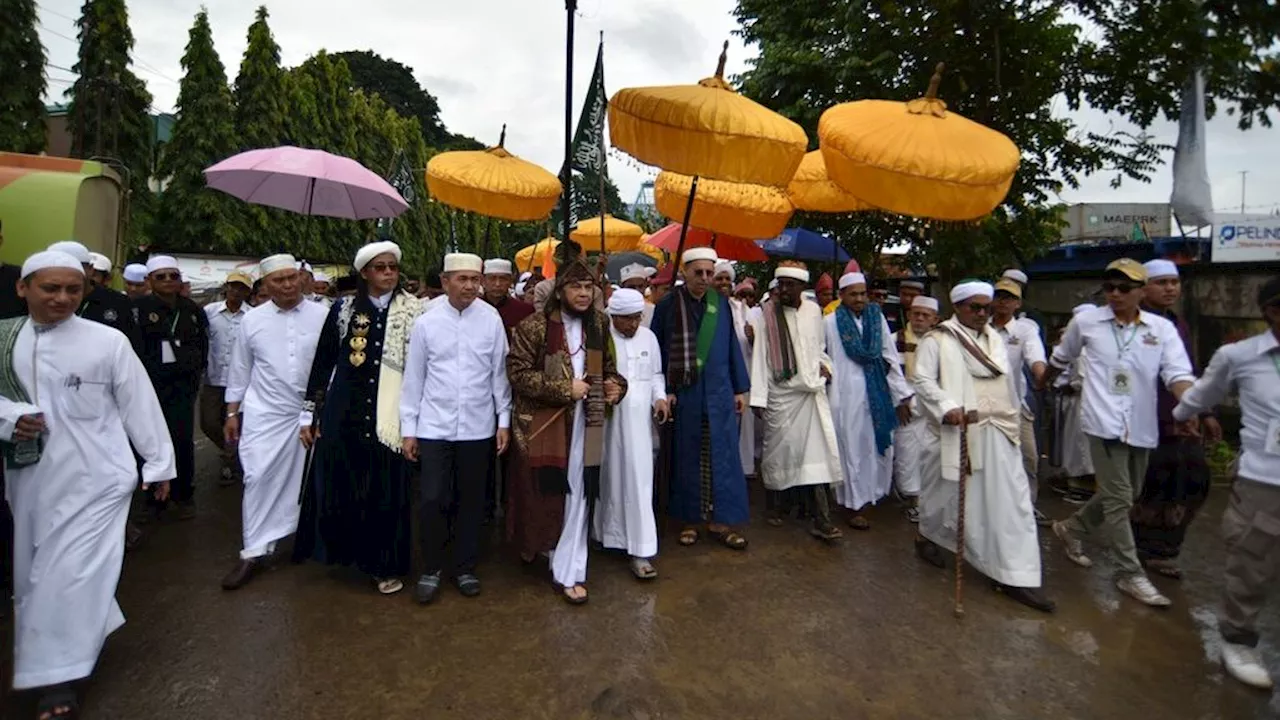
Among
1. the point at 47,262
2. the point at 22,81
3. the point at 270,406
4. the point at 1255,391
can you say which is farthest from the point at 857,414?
the point at 22,81

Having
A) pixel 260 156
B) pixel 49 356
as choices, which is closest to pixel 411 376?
pixel 49 356

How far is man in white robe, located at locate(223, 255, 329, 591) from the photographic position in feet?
13.1

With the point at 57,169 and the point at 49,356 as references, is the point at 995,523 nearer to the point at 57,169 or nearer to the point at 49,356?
the point at 49,356

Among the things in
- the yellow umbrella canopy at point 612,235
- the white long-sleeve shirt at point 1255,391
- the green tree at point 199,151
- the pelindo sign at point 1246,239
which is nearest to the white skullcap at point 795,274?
the white long-sleeve shirt at point 1255,391

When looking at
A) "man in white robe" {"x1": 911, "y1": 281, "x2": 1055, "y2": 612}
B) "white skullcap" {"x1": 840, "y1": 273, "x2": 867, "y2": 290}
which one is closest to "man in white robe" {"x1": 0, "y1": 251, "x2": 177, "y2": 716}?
"man in white robe" {"x1": 911, "y1": 281, "x2": 1055, "y2": 612}

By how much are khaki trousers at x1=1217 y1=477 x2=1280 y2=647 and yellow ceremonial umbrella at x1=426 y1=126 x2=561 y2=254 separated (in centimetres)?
516

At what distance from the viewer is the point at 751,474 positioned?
20.9 feet

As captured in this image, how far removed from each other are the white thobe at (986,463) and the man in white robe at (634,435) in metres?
1.62

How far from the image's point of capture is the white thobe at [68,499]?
263 cm

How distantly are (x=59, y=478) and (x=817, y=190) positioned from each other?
18.0 feet

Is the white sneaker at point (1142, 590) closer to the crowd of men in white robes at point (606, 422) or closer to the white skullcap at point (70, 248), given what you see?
the crowd of men in white robes at point (606, 422)

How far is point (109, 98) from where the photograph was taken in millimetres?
18750

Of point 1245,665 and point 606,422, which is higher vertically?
point 606,422

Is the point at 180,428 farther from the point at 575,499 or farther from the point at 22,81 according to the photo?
the point at 22,81
